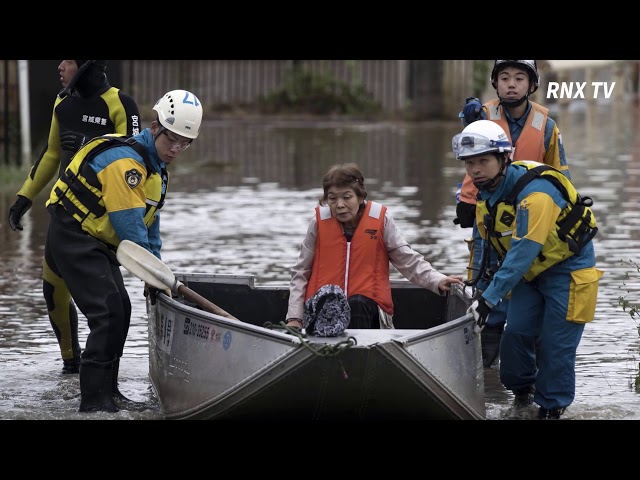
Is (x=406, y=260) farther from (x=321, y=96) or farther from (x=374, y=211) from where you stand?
(x=321, y=96)

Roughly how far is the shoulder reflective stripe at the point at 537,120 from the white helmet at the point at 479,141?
1.38m

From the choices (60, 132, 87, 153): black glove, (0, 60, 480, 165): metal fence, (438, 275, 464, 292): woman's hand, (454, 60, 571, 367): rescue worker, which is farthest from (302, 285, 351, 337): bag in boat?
(0, 60, 480, 165): metal fence

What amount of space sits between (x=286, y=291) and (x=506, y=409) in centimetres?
168

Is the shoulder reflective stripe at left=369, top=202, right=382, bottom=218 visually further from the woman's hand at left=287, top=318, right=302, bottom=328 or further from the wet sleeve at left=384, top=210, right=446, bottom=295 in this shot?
the woman's hand at left=287, top=318, right=302, bottom=328

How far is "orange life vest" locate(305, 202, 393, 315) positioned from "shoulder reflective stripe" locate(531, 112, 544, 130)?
1.35m

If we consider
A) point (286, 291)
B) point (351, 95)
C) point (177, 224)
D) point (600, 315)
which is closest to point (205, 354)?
point (286, 291)

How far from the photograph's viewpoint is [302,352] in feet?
23.4

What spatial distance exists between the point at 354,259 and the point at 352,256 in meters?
0.02

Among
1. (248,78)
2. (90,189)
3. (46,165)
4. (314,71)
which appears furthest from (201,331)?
(248,78)

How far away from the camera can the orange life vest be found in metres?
8.63

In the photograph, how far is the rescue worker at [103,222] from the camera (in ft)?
26.6

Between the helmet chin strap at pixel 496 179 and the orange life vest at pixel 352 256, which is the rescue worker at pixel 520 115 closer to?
the orange life vest at pixel 352 256

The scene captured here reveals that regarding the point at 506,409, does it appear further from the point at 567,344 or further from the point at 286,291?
the point at 286,291

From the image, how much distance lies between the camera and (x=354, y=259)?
8648mm
